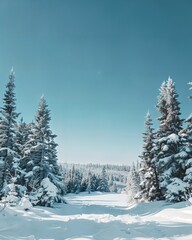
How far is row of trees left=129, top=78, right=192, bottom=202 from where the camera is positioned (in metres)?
22.3

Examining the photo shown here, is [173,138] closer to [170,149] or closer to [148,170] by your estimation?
[170,149]

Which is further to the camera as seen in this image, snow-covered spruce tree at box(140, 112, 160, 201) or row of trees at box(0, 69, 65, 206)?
snow-covered spruce tree at box(140, 112, 160, 201)

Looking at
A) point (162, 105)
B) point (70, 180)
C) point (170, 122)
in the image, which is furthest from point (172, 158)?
point (70, 180)

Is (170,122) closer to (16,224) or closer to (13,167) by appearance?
(13,167)

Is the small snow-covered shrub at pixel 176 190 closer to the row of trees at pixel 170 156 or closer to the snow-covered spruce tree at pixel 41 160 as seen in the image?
the row of trees at pixel 170 156

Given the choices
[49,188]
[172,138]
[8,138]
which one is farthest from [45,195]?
Result: [172,138]

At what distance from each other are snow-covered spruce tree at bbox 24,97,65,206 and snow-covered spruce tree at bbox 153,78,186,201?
34.7ft

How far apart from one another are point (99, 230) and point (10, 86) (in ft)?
62.9

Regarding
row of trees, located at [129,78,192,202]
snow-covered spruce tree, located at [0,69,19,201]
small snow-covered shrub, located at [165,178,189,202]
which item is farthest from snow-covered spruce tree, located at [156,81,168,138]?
snow-covered spruce tree, located at [0,69,19,201]

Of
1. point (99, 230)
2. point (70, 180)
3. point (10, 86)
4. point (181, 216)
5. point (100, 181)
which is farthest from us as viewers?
point (100, 181)

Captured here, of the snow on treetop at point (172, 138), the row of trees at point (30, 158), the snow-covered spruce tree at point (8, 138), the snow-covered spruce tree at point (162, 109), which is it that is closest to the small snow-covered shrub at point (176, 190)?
the snow on treetop at point (172, 138)

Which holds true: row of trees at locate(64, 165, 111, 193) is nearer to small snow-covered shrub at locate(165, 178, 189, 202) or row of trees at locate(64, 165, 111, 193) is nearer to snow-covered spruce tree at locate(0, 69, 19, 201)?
snow-covered spruce tree at locate(0, 69, 19, 201)

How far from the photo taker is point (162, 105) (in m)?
28.1

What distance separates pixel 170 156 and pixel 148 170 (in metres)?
7.39
